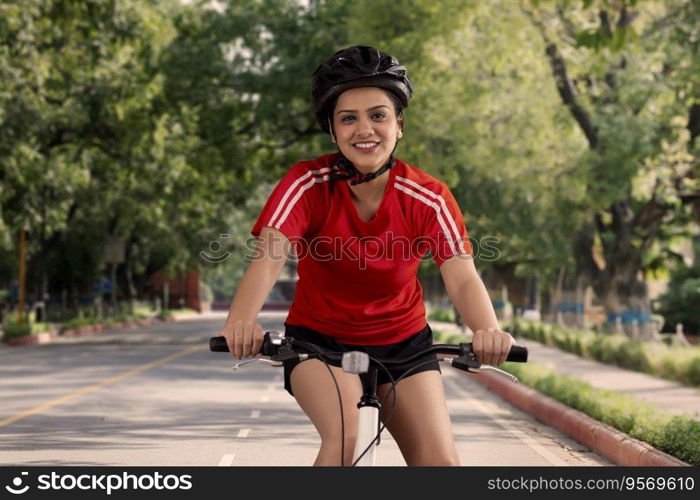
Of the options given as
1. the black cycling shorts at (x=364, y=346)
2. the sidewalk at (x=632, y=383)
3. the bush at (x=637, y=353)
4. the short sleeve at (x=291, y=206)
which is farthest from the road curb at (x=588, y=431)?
the short sleeve at (x=291, y=206)

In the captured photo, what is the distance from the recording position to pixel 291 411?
625 inches

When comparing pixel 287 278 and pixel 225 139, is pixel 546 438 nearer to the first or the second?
pixel 225 139

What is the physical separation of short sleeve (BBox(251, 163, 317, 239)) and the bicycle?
0.43 metres

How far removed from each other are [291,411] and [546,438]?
3782 millimetres

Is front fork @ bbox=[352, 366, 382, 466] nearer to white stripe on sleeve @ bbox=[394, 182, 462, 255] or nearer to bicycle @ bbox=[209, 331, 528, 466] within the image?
bicycle @ bbox=[209, 331, 528, 466]

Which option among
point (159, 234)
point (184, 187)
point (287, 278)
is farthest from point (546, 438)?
point (287, 278)

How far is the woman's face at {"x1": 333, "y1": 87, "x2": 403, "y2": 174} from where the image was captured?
470 cm

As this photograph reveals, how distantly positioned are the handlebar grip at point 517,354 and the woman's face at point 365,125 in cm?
92

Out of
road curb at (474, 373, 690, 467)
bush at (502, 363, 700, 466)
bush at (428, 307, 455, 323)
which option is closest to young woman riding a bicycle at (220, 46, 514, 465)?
road curb at (474, 373, 690, 467)

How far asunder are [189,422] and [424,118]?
14598 mm

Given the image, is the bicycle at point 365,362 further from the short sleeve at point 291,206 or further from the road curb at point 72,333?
the road curb at point 72,333
